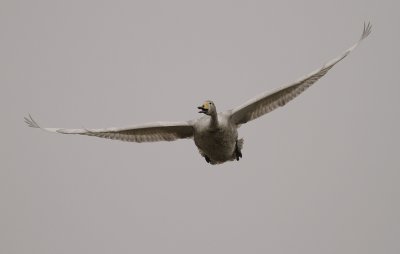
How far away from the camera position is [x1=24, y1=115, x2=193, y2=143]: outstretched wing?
2230 cm

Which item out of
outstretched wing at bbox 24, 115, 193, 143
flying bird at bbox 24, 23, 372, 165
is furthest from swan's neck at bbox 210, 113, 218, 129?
outstretched wing at bbox 24, 115, 193, 143

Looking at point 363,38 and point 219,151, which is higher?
point 363,38

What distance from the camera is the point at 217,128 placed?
2188 centimetres

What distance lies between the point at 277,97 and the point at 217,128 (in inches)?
79.3

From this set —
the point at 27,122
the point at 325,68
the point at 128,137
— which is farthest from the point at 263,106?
the point at 27,122

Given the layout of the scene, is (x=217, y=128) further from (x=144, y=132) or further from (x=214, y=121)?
(x=144, y=132)

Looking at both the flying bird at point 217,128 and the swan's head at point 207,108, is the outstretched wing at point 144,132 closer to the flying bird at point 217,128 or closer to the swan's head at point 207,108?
the flying bird at point 217,128

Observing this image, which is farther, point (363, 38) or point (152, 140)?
point (152, 140)

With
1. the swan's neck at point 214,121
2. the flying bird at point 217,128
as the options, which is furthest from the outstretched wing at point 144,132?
the swan's neck at point 214,121

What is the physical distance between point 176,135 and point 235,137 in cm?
169

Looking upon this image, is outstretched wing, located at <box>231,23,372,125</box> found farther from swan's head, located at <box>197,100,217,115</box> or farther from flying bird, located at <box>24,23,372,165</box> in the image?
swan's head, located at <box>197,100,217,115</box>

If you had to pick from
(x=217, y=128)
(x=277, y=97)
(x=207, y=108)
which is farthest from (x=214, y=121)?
(x=277, y=97)

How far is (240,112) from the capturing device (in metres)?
22.6

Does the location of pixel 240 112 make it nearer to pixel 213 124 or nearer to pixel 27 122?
pixel 213 124
